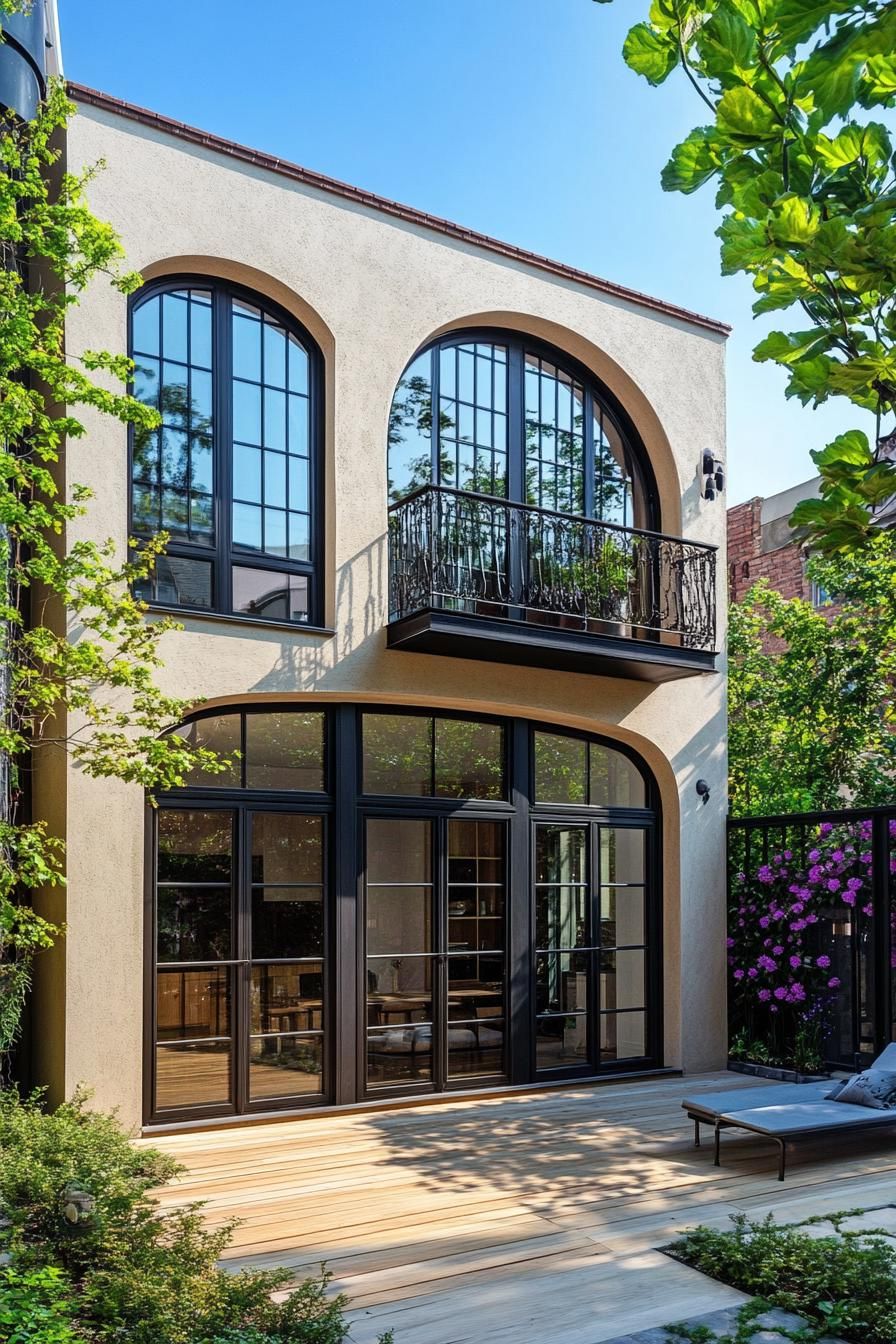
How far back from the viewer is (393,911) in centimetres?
912

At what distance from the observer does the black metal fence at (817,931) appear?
959cm

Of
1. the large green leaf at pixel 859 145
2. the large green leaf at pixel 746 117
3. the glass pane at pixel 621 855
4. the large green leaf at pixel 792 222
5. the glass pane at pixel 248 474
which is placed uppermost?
the glass pane at pixel 248 474

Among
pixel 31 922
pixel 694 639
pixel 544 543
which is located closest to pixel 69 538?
pixel 31 922

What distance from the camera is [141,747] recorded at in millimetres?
6867

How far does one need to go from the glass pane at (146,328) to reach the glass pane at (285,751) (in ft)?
8.82

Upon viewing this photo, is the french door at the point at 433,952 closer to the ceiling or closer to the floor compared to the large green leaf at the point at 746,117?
closer to the floor

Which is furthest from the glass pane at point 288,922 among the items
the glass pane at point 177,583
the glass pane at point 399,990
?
the glass pane at point 177,583

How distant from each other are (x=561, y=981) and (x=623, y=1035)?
89 centimetres

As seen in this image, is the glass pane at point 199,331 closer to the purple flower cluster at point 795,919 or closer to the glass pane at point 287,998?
the glass pane at point 287,998

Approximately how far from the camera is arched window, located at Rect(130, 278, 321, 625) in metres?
8.41

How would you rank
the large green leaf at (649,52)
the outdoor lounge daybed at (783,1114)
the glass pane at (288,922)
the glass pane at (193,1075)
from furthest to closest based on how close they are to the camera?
the glass pane at (288,922)
the glass pane at (193,1075)
the outdoor lounge daybed at (783,1114)
the large green leaf at (649,52)

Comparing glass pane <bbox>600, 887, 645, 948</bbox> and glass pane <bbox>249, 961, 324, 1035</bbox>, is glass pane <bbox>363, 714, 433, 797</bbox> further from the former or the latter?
glass pane <bbox>600, 887, 645, 948</bbox>

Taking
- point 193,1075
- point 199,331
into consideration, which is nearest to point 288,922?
point 193,1075

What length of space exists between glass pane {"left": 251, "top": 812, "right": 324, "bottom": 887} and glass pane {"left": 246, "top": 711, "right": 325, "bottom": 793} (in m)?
0.24
